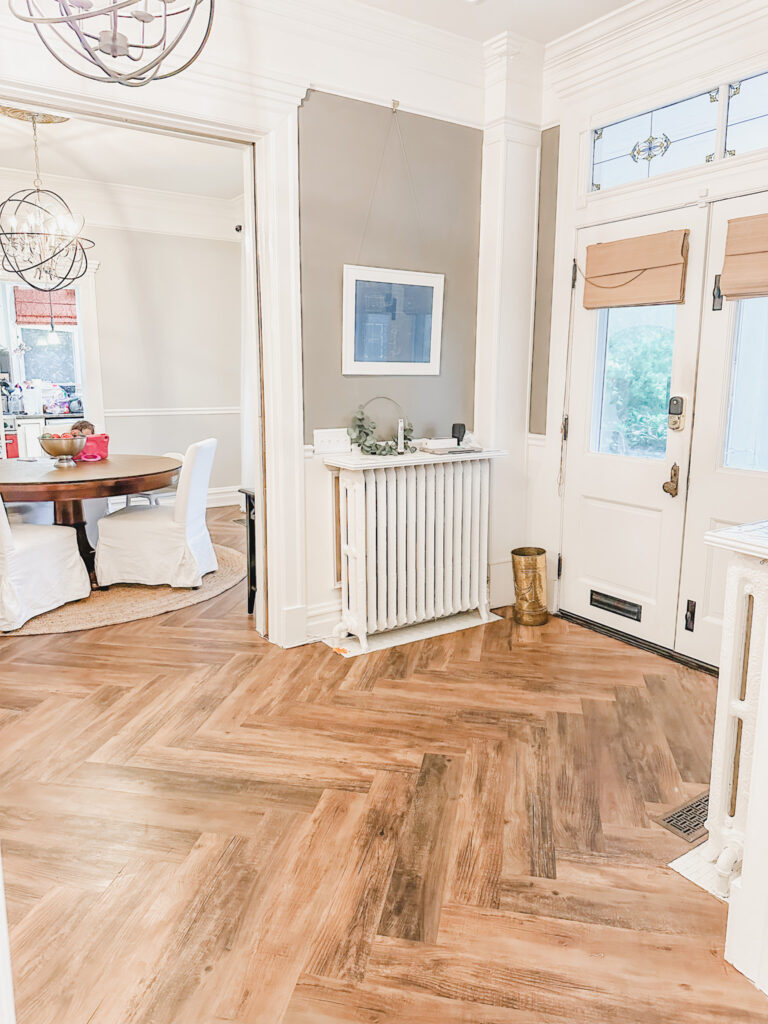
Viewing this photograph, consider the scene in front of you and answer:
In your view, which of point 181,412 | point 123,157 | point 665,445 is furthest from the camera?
point 181,412

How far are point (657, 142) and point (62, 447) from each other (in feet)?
12.9

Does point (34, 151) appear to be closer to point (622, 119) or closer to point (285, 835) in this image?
point (622, 119)

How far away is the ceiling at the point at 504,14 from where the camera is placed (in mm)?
3234

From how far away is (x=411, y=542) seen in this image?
3.62 metres

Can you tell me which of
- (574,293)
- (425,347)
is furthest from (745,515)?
(425,347)

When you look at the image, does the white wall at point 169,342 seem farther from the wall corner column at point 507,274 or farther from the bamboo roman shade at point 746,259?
the bamboo roman shade at point 746,259

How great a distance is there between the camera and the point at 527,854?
206 cm

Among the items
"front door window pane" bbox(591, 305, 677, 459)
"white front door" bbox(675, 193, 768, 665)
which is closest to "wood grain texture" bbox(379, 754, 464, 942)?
"white front door" bbox(675, 193, 768, 665)

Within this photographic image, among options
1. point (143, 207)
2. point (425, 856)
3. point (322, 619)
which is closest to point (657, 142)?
point (322, 619)

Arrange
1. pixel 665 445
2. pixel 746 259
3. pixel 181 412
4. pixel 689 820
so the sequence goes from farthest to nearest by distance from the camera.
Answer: pixel 181 412
pixel 665 445
pixel 746 259
pixel 689 820

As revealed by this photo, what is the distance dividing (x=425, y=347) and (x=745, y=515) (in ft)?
5.86

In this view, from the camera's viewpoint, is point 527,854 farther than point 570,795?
No

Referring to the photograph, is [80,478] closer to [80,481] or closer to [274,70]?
[80,481]

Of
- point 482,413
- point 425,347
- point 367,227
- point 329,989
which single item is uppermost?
point 367,227
